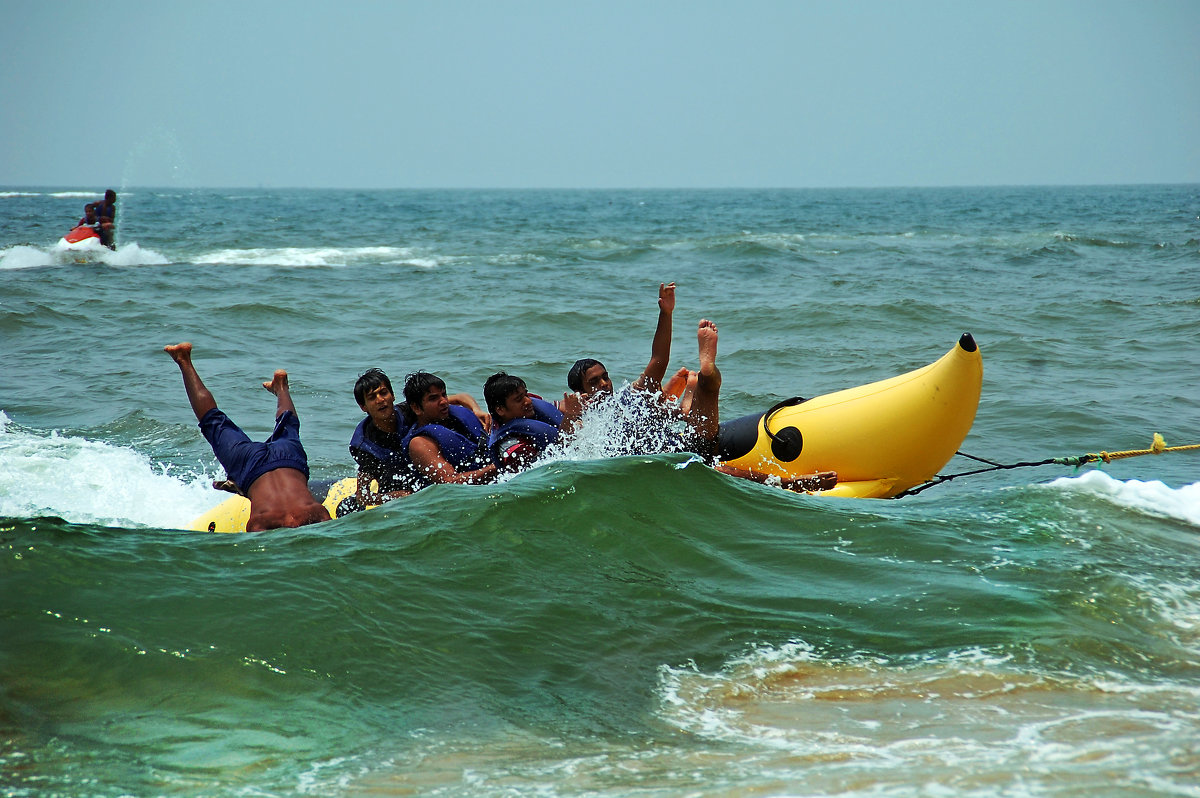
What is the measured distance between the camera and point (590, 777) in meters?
2.82

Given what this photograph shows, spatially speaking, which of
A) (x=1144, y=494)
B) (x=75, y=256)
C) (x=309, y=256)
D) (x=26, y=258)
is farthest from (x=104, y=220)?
(x=1144, y=494)

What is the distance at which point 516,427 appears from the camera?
5410 mm

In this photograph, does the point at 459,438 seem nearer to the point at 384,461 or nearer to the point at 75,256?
the point at 384,461

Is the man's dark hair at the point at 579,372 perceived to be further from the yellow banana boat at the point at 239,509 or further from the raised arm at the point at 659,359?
the yellow banana boat at the point at 239,509

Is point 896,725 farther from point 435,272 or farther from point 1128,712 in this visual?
point 435,272

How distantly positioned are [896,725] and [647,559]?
1636 mm

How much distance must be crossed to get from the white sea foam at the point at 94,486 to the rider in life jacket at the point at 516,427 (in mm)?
2243

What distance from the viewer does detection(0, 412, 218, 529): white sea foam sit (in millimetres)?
6273

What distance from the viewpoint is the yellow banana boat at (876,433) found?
561 cm

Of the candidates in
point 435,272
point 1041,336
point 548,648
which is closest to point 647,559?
point 548,648

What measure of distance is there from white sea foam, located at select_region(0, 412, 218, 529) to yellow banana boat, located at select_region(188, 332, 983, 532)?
0.95 meters

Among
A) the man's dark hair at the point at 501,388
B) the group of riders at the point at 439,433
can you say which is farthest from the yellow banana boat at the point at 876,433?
the man's dark hair at the point at 501,388

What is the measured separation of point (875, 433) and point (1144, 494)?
1517 millimetres

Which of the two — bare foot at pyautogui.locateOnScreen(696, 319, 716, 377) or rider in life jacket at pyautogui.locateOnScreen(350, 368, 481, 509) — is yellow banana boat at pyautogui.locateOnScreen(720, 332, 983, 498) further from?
rider in life jacket at pyautogui.locateOnScreen(350, 368, 481, 509)
